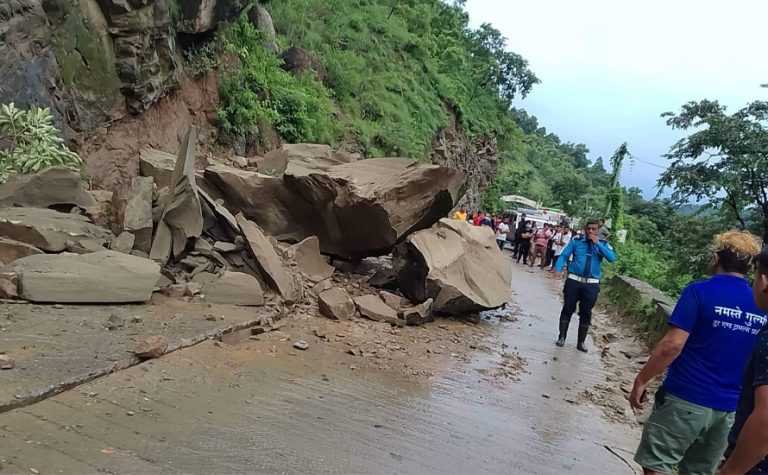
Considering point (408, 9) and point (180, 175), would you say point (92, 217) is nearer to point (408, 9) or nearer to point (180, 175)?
point (180, 175)

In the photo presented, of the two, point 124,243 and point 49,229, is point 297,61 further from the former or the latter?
point 49,229

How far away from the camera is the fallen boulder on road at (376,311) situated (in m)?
7.08

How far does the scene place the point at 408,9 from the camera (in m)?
29.2

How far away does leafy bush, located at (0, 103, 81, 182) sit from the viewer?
7285 mm

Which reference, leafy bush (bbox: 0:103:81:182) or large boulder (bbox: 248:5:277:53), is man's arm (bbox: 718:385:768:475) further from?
large boulder (bbox: 248:5:277:53)

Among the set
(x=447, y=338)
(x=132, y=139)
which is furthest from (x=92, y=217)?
(x=447, y=338)

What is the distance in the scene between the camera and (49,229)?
591cm

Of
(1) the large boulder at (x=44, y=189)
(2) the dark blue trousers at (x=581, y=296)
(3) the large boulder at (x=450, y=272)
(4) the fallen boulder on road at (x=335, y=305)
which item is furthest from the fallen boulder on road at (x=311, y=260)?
(2) the dark blue trousers at (x=581, y=296)

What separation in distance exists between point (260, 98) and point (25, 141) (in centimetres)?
742

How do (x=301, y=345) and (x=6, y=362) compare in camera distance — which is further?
(x=301, y=345)

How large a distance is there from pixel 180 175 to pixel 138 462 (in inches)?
188

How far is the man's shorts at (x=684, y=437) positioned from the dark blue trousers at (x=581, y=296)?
4367 millimetres

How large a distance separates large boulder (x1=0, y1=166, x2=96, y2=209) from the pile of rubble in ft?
0.04

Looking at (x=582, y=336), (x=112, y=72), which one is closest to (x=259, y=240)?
(x=582, y=336)
